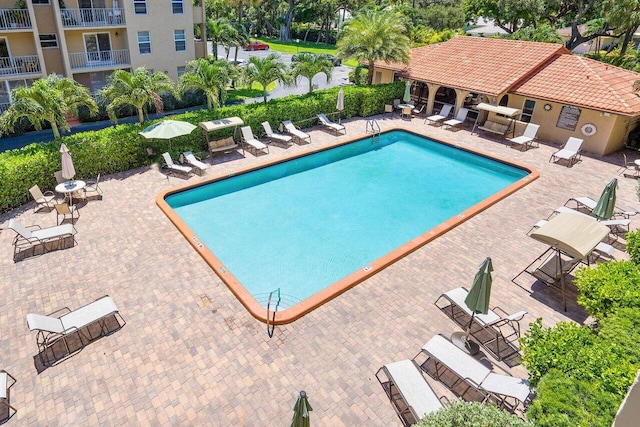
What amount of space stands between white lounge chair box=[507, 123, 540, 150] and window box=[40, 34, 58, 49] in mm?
28229

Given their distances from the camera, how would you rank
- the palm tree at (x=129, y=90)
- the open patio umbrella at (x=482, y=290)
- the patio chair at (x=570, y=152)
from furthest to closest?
the patio chair at (x=570, y=152) → the palm tree at (x=129, y=90) → the open patio umbrella at (x=482, y=290)

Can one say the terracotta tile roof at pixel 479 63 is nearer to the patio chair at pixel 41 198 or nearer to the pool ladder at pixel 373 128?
the pool ladder at pixel 373 128

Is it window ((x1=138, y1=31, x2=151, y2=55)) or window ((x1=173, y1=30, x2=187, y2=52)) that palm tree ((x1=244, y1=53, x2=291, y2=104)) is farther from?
window ((x1=138, y1=31, x2=151, y2=55))

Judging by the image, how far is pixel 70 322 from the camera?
915cm

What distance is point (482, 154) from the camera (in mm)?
20828

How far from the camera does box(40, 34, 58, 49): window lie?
2453 centimetres

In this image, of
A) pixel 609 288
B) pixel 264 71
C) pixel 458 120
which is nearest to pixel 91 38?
pixel 264 71

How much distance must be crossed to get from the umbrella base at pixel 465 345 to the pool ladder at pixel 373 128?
614 inches

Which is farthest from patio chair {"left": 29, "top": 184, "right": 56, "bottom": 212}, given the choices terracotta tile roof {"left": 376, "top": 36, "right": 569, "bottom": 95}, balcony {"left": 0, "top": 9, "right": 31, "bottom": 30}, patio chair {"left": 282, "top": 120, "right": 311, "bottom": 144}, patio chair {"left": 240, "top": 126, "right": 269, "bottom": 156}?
terracotta tile roof {"left": 376, "top": 36, "right": 569, "bottom": 95}

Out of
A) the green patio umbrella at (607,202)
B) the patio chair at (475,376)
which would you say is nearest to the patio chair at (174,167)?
the patio chair at (475,376)

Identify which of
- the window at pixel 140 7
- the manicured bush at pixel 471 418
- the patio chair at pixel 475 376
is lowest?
the patio chair at pixel 475 376

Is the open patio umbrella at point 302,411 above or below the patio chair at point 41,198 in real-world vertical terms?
above

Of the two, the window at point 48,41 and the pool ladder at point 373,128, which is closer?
the pool ladder at point 373,128

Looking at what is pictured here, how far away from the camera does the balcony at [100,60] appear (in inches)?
1014
